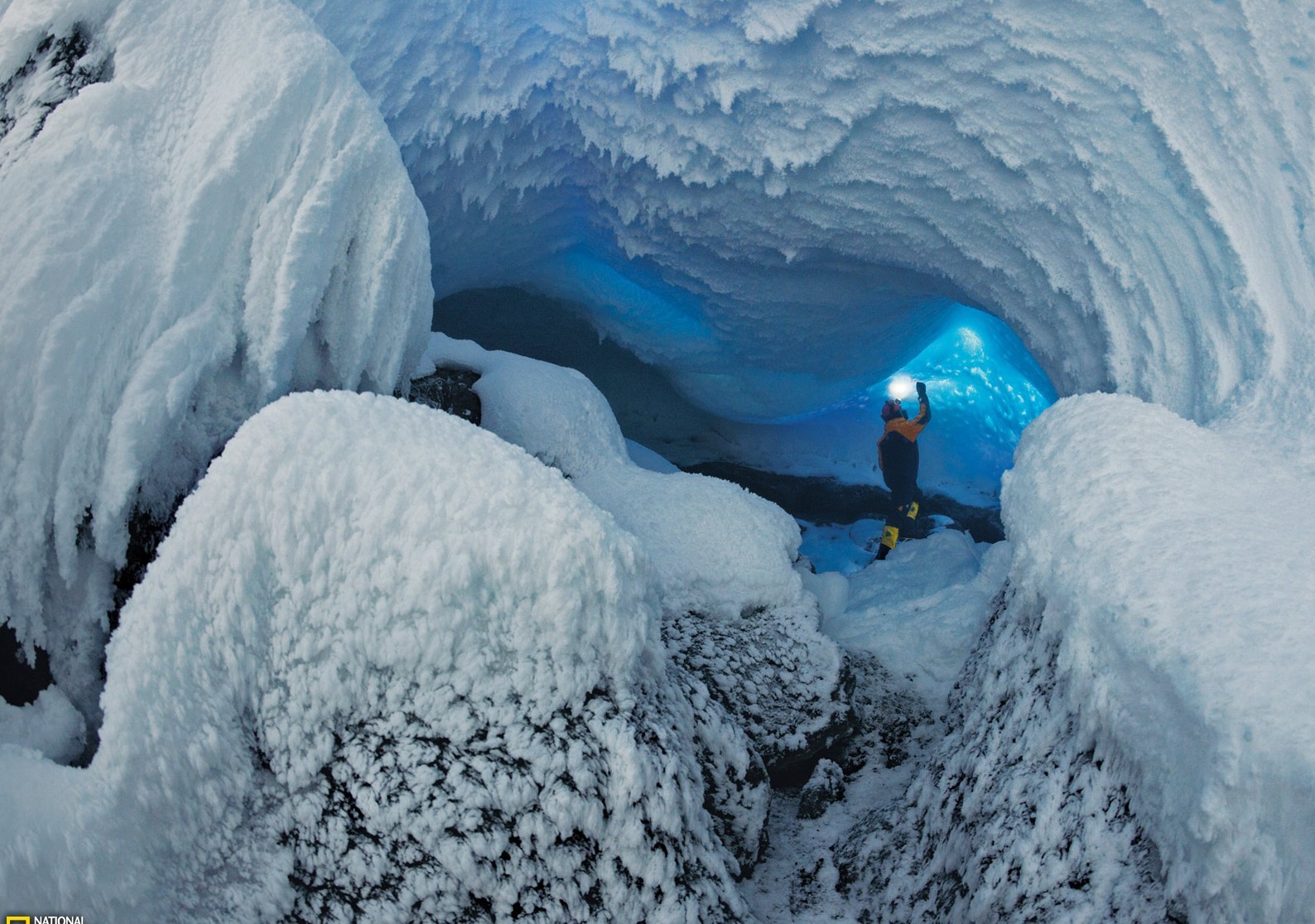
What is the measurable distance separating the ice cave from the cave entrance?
7.64 feet

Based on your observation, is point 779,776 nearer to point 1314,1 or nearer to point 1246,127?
point 1246,127

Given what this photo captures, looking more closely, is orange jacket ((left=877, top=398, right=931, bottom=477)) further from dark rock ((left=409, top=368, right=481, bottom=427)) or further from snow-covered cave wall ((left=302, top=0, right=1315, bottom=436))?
dark rock ((left=409, top=368, right=481, bottom=427))

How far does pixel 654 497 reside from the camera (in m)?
2.73

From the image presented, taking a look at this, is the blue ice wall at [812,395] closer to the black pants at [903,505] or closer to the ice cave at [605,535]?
the black pants at [903,505]

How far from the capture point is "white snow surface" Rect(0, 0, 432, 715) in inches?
56.9

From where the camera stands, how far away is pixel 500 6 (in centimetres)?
321

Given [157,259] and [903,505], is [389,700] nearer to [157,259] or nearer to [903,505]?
[157,259]

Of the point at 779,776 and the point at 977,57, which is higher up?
the point at 977,57

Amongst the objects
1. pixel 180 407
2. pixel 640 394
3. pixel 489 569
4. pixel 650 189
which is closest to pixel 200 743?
pixel 489 569

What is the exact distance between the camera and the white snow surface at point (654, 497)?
2.51 m

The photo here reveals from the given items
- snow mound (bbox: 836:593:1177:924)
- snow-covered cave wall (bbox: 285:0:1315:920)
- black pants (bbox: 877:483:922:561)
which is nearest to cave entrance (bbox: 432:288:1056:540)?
black pants (bbox: 877:483:922:561)

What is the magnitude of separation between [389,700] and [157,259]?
3.74ft

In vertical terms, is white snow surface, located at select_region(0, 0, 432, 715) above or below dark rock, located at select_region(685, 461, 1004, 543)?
above

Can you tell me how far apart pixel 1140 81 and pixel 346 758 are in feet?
10.00
